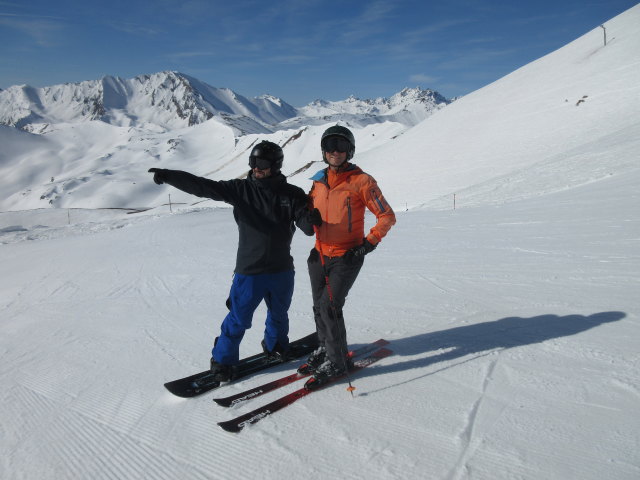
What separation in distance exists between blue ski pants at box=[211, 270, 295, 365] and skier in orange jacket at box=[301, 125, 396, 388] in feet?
1.37

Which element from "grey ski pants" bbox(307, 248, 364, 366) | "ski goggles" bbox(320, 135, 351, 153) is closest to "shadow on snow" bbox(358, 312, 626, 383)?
"grey ski pants" bbox(307, 248, 364, 366)

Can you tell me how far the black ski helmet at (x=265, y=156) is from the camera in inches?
137

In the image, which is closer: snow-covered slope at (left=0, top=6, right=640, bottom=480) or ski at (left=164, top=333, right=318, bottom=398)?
snow-covered slope at (left=0, top=6, right=640, bottom=480)

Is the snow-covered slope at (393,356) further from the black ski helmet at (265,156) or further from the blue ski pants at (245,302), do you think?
the black ski helmet at (265,156)

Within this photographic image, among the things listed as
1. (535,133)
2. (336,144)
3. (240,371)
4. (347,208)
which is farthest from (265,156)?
(535,133)

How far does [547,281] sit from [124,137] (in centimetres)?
19760

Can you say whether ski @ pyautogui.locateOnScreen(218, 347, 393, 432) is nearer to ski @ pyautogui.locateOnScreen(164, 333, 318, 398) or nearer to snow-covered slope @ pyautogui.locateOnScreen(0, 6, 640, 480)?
snow-covered slope @ pyautogui.locateOnScreen(0, 6, 640, 480)

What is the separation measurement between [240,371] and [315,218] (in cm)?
159

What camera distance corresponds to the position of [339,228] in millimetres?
3432

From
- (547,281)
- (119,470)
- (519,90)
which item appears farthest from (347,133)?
(519,90)

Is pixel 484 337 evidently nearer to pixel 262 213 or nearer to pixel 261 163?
pixel 262 213

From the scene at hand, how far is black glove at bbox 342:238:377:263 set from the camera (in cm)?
332

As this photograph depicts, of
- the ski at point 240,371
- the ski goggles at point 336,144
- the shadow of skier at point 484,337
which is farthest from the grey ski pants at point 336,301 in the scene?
the ski goggles at point 336,144

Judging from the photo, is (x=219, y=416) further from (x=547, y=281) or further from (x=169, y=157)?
(x=169, y=157)
